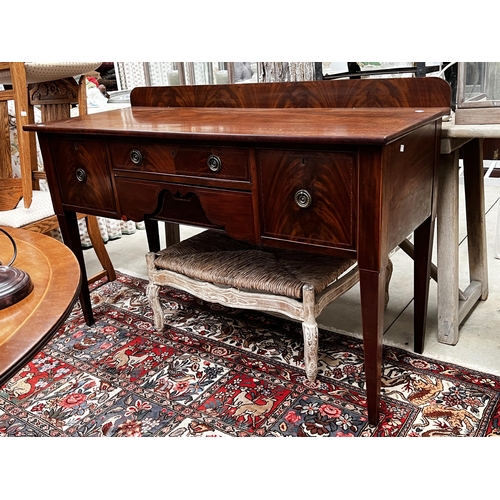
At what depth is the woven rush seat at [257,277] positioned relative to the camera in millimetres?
1570

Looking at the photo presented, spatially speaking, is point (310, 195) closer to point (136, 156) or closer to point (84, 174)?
point (136, 156)

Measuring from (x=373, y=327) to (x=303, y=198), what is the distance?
1.27 feet

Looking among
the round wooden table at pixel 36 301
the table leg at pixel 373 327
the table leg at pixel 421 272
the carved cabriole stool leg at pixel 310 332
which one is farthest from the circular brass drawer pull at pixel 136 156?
the table leg at pixel 421 272

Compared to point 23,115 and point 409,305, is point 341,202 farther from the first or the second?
point 23,115

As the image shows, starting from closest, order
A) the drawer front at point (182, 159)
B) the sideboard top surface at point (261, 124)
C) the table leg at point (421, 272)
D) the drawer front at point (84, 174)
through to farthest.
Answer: the sideboard top surface at point (261, 124)
the drawer front at point (182, 159)
the table leg at point (421, 272)
the drawer front at point (84, 174)

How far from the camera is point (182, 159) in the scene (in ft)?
4.98

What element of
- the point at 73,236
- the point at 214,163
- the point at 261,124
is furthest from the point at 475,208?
the point at 73,236

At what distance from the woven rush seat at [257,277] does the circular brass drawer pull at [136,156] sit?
40cm

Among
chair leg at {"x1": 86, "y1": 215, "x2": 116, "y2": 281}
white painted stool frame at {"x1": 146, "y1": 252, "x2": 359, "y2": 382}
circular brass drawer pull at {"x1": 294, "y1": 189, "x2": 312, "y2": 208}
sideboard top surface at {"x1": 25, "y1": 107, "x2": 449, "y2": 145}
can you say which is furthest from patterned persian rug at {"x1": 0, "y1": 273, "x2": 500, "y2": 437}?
sideboard top surface at {"x1": 25, "y1": 107, "x2": 449, "y2": 145}

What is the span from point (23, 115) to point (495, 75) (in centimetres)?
165

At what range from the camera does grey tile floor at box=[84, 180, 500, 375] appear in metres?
1.74

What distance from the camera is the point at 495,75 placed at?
155cm

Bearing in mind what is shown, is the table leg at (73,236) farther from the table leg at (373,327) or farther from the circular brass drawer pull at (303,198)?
the table leg at (373,327)

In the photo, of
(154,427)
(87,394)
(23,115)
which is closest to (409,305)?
(154,427)
